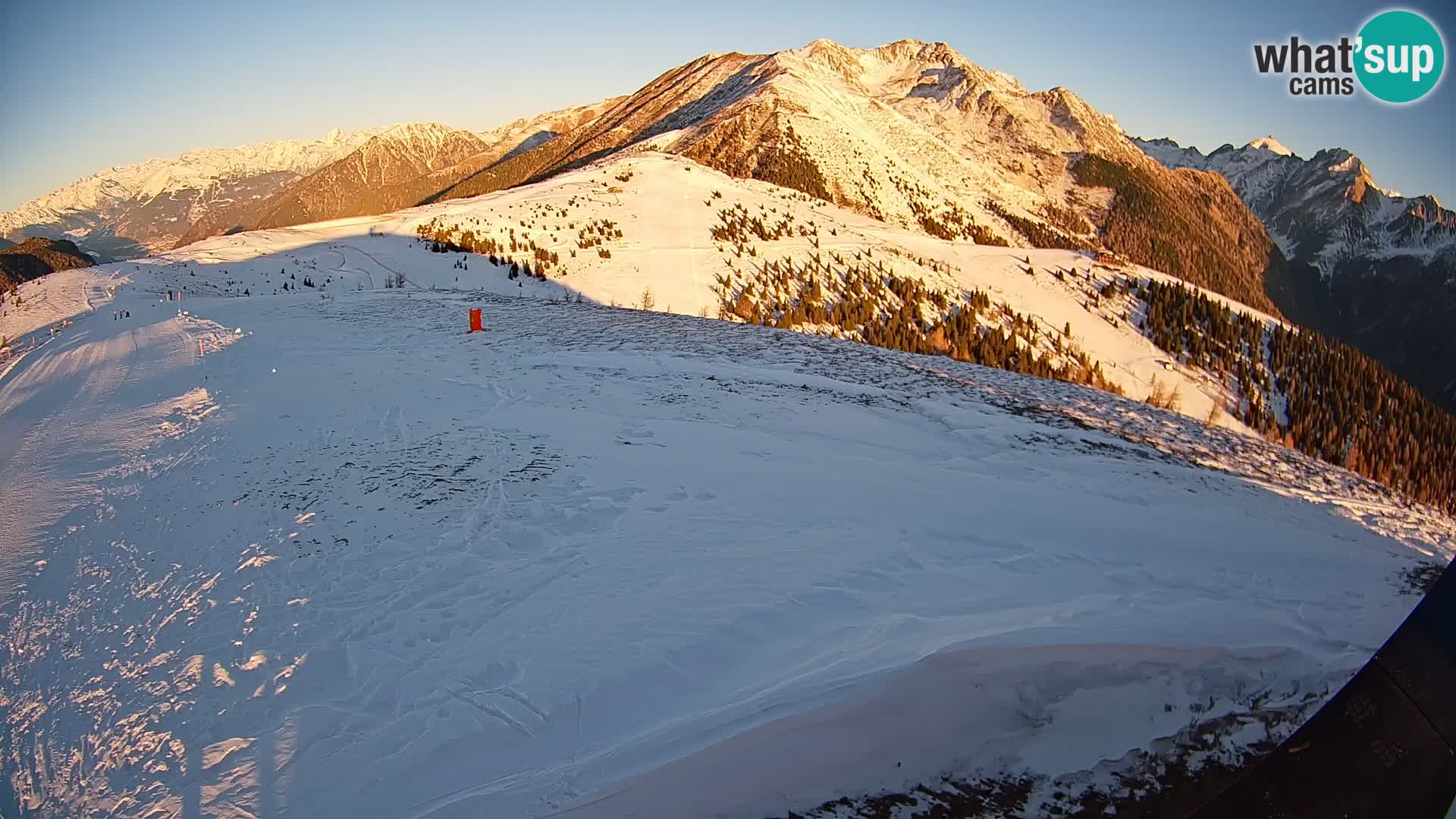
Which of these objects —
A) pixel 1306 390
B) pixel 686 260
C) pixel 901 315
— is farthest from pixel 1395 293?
pixel 686 260

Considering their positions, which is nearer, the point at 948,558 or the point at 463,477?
the point at 948,558

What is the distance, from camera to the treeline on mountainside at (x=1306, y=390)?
1097 inches

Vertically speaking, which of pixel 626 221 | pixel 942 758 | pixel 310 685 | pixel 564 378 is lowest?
pixel 942 758

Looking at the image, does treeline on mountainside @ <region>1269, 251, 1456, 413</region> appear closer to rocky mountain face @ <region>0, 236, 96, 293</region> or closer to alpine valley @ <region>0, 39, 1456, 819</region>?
alpine valley @ <region>0, 39, 1456, 819</region>

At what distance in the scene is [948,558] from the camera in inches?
256

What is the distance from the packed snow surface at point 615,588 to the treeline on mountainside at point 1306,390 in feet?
70.4

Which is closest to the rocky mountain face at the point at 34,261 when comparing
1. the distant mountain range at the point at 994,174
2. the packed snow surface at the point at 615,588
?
the distant mountain range at the point at 994,174

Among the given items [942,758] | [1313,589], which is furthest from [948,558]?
[1313,589]

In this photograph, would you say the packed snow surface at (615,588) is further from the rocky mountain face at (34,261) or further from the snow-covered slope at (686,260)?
the rocky mountain face at (34,261)

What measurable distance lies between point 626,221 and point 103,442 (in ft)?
93.4

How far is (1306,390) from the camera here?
1228 inches

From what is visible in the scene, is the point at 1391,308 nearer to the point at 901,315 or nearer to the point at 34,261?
the point at 901,315

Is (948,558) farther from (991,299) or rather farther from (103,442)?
(991,299)

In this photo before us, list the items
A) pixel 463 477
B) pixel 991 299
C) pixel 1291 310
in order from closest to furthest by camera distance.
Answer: pixel 463 477 → pixel 991 299 → pixel 1291 310
